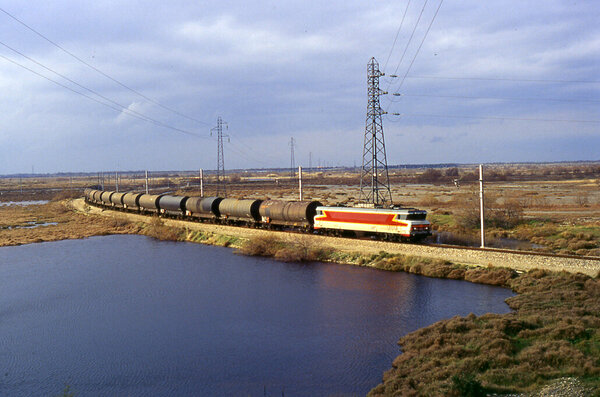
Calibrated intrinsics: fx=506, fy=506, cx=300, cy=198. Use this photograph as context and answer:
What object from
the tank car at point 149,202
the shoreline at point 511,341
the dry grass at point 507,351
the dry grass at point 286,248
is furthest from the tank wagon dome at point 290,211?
the tank car at point 149,202

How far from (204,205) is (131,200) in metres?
22.9

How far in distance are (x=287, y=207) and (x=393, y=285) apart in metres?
18.0

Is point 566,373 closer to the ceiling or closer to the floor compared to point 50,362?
closer to the ceiling

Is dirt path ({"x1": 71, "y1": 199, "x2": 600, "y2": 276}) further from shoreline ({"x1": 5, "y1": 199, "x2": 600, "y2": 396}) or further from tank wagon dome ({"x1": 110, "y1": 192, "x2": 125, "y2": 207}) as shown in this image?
tank wagon dome ({"x1": 110, "y1": 192, "x2": 125, "y2": 207})

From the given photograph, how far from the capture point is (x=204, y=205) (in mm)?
59125

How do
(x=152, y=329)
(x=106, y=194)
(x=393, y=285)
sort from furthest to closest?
(x=106, y=194), (x=393, y=285), (x=152, y=329)

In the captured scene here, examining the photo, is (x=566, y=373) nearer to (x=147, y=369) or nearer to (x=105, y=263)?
(x=147, y=369)

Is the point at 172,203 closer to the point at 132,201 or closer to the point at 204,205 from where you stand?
the point at 204,205

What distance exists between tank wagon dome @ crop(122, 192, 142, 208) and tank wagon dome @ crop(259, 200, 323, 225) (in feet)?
99.5

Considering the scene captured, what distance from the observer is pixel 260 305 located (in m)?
30.3

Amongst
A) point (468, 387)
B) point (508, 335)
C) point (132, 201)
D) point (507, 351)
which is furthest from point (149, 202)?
point (468, 387)

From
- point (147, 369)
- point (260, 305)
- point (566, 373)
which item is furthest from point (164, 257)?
point (566, 373)

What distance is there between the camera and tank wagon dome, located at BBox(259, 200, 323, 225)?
46719 mm

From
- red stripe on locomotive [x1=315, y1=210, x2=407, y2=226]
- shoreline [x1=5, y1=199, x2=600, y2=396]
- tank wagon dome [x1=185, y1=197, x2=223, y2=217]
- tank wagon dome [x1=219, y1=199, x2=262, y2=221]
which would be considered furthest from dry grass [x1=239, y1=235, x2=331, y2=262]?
tank wagon dome [x1=185, y1=197, x2=223, y2=217]
